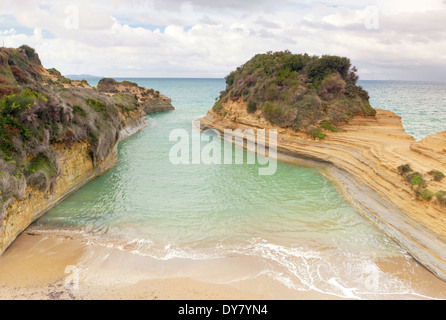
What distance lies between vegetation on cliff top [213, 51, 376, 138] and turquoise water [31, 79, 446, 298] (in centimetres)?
802

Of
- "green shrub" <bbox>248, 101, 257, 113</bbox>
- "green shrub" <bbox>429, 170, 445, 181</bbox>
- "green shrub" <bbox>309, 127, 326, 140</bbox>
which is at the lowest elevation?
"green shrub" <bbox>429, 170, 445, 181</bbox>

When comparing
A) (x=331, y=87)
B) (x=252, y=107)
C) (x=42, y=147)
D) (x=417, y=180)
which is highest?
(x=331, y=87)

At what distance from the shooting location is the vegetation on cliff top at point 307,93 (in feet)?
78.1

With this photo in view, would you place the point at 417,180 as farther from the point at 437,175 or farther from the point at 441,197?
the point at 441,197

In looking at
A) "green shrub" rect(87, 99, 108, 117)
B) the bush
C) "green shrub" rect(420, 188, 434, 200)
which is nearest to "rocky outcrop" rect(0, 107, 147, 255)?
"green shrub" rect(87, 99, 108, 117)

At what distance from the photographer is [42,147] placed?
448 inches

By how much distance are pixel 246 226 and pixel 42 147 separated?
10.1m

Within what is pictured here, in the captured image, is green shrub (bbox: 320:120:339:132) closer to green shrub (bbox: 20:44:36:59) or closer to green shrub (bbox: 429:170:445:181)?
green shrub (bbox: 429:170:445:181)

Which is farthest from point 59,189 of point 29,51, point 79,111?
point 29,51

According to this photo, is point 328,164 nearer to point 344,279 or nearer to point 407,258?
point 407,258

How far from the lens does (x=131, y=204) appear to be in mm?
13266

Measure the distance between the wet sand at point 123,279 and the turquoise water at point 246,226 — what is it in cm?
31

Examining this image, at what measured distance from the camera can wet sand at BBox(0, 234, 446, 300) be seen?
7.47 metres

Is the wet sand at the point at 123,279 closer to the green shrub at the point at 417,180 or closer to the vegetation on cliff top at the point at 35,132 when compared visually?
the vegetation on cliff top at the point at 35,132
